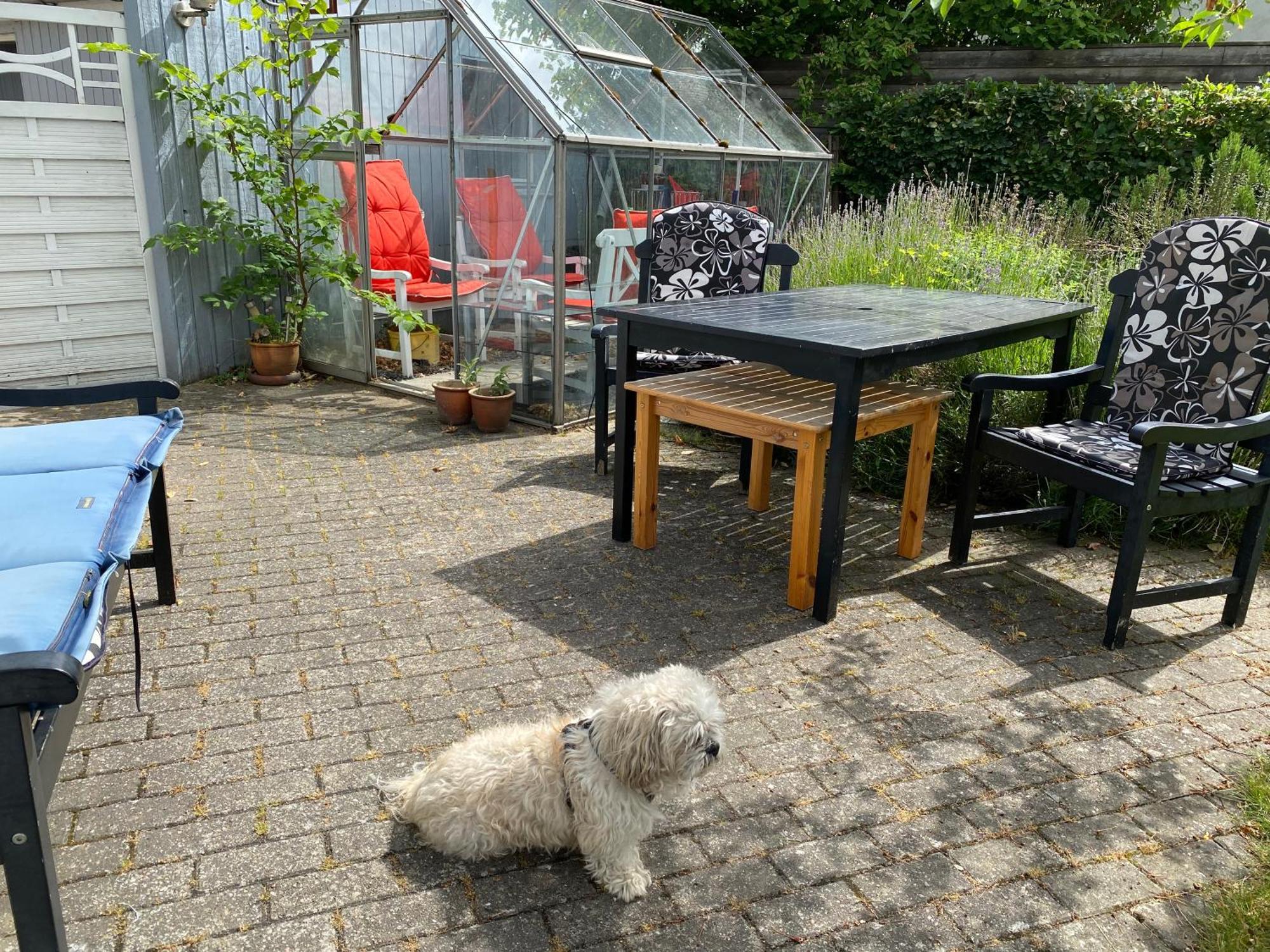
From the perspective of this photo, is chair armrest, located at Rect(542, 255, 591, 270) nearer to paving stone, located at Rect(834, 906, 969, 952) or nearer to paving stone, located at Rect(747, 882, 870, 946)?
paving stone, located at Rect(747, 882, 870, 946)

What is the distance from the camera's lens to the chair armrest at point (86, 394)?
138 inches

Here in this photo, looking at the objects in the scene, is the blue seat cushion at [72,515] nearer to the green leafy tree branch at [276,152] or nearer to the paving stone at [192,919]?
the paving stone at [192,919]

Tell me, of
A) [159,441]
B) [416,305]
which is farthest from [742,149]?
[159,441]

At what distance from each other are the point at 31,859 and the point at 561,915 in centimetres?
113

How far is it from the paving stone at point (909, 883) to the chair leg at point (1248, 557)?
215 centimetres

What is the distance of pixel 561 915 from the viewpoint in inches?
91.4

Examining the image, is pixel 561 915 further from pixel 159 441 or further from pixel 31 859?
A: pixel 159 441

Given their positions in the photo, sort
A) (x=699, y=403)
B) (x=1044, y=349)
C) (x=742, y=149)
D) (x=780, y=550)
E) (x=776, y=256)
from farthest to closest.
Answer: (x=742, y=149), (x=776, y=256), (x=1044, y=349), (x=780, y=550), (x=699, y=403)

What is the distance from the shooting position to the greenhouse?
6.27m

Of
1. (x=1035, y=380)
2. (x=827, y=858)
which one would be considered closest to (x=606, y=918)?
(x=827, y=858)

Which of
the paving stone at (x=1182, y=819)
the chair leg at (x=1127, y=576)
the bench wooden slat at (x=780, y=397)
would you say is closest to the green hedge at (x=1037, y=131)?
the bench wooden slat at (x=780, y=397)

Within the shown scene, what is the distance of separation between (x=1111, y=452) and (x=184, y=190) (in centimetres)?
650

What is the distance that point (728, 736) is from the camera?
3084mm

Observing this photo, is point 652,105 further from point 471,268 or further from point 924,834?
point 924,834
